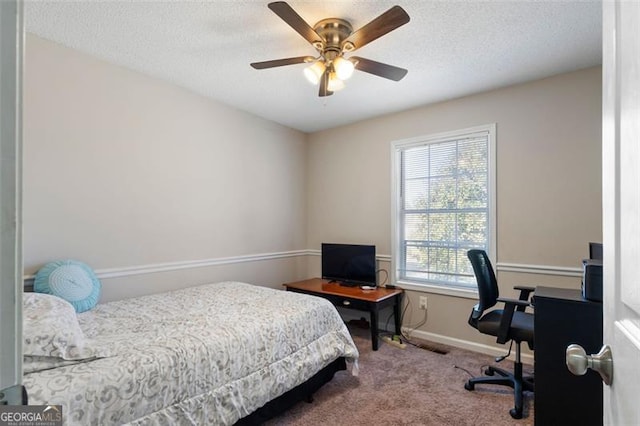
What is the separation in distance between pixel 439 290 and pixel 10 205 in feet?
11.3

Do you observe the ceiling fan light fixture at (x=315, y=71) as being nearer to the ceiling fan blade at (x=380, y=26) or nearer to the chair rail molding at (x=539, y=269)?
the ceiling fan blade at (x=380, y=26)

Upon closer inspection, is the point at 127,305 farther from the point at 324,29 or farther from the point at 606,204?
the point at 606,204

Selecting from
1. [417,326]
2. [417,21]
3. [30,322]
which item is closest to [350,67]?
[417,21]

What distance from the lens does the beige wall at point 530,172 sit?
103 inches

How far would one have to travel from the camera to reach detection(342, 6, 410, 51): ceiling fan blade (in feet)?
5.20

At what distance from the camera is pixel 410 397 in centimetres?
230

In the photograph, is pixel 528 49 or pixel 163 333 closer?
pixel 163 333

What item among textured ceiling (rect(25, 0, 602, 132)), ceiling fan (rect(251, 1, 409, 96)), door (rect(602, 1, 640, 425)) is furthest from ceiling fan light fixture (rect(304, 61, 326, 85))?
door (rect(602, 1, 640, 425))

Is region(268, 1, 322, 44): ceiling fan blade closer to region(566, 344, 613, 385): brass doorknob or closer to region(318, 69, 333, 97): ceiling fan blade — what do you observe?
region(318, 69, 333, 97): ceiling fan blade

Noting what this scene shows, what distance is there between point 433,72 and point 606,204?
232 centimetres

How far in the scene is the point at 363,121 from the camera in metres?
3.94

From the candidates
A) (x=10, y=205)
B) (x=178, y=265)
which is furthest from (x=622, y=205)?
(x=178, y=265)

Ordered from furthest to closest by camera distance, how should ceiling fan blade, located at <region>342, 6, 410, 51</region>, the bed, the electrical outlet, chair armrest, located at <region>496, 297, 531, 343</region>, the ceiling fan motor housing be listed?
the electrical outlet
chair armrest, located at <region>496, 297, 531, 343</region>
the ceiling fan motor housing
ceiling fan blade, located at <region>342, 6, 410, 51</region>
the bed

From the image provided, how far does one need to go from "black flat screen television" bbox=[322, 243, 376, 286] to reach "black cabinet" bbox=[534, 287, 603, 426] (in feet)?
6.80
